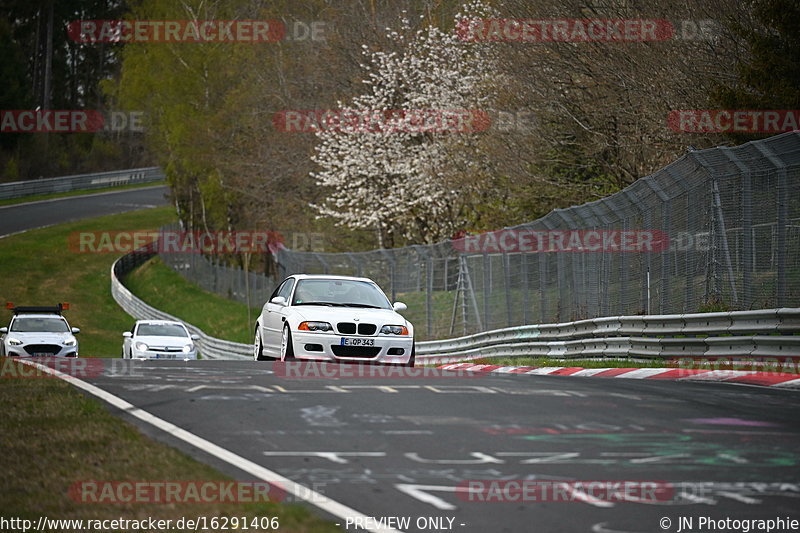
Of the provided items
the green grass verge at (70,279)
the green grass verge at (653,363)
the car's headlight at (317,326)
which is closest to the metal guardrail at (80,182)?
the green grass verge at (70,279)

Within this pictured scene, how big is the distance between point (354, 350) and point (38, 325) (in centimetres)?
1534

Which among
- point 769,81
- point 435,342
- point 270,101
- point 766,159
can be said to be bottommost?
point 435,342

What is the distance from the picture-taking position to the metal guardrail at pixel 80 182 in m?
81.7

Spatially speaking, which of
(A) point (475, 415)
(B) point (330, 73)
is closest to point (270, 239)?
(B) point (330, 73)

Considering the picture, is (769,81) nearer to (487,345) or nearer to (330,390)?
(487,345)

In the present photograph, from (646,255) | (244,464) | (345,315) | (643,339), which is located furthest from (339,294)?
(244,464)

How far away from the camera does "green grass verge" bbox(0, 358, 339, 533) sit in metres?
6.18

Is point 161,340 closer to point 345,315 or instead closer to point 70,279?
point 345,315

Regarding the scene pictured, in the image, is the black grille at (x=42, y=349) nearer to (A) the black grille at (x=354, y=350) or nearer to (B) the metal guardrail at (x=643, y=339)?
(B) the metal guardrail at (x=643, y=339)

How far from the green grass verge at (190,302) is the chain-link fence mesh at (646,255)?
1924 cm

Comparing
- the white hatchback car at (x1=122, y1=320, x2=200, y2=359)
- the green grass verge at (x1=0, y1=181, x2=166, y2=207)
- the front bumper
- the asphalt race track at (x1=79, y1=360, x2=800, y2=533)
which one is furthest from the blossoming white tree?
the green grass verge at (x1=0, y1=181, x2=166, y2=207)

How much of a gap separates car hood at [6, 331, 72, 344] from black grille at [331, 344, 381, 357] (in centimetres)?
1404

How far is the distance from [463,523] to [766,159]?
424 inches

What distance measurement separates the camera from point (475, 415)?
9953 millimetres
